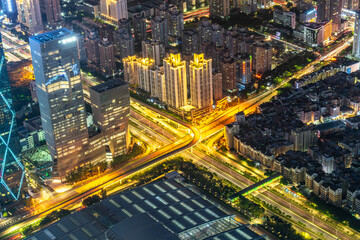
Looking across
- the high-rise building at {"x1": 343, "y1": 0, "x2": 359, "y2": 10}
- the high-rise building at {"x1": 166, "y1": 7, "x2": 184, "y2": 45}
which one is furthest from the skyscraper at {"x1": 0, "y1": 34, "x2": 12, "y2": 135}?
the high-rise building at {"x1": 343, "y1": 0, "x2": 359, "y2": 10}

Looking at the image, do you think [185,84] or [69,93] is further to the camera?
[185,84]

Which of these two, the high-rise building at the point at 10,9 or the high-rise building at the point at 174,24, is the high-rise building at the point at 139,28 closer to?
the high-rise building at the point at 174,24

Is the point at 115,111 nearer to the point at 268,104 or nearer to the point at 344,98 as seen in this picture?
the point at 268,104

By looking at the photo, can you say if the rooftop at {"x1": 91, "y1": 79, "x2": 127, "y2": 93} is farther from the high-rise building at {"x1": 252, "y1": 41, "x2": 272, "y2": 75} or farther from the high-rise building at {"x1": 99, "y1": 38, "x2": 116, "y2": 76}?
the high-rise building at {"x1": 252, "y1": 41, "x2": 272, "y2": 75}

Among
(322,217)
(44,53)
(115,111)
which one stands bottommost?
(322,217)

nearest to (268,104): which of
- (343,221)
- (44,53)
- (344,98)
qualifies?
(344,98)

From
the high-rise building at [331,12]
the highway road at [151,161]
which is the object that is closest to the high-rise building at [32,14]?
the highway road at [151,161]
